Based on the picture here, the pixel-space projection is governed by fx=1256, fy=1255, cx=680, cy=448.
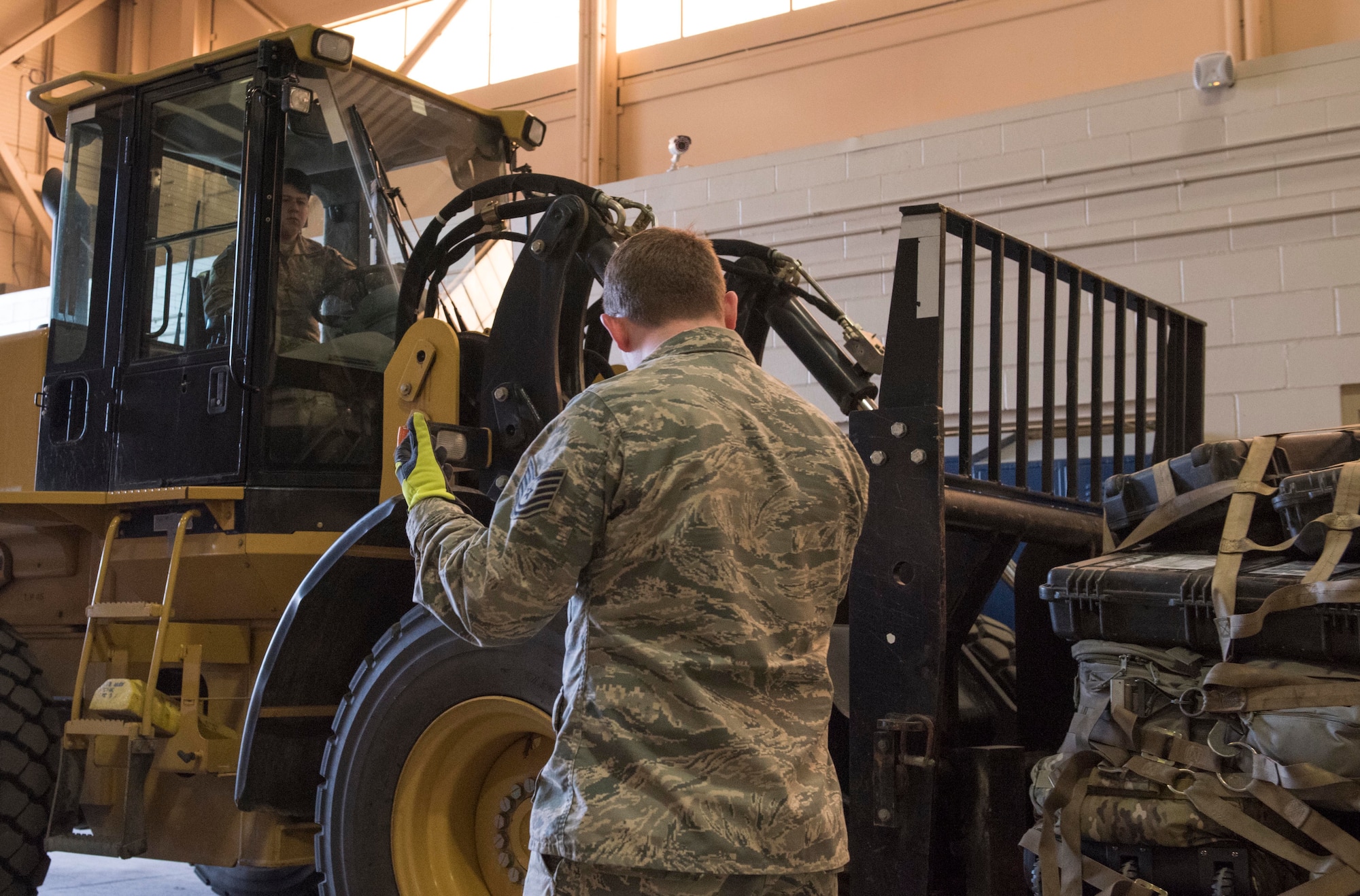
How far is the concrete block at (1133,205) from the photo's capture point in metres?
7.73

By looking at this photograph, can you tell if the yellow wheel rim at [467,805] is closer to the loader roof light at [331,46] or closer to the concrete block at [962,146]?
the loader roof light at [331,46]

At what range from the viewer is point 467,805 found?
11.1 feet

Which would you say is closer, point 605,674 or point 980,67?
point 605,674

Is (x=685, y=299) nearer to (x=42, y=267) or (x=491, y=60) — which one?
(x=491, y=60)

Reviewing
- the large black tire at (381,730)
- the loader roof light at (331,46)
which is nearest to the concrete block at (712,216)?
the loader roof light at (331,46)

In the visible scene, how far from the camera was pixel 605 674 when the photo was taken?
6.95ft

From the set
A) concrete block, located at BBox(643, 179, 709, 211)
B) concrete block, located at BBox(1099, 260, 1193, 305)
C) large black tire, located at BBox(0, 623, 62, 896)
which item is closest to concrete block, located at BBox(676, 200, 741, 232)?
concrete block, located at BBox(643, 179, 709, 211)

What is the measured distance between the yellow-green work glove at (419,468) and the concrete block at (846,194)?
21.7 ft

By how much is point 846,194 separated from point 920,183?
0.56 m

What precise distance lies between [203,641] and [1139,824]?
122 inches

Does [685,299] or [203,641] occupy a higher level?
[685,299]

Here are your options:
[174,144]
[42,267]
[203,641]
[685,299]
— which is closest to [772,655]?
[685,299]

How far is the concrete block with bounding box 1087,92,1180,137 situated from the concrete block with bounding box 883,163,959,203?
3.08 feet

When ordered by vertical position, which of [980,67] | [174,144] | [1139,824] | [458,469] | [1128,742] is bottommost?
[1139,824]
